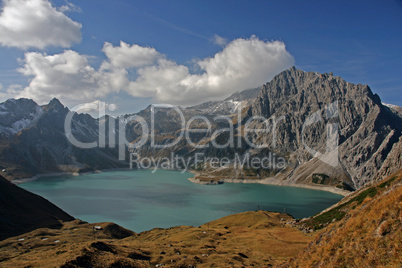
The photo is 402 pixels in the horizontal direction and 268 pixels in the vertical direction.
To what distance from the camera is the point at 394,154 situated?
15488cm

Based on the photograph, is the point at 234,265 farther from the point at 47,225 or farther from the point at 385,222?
the point at 47,225

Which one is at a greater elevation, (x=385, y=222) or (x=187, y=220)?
(x=385, y=222)

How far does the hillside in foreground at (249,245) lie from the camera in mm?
20688

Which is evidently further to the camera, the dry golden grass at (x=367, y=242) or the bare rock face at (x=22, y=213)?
the bare rock face at (x=22, y=213)

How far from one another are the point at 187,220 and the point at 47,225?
206 ft

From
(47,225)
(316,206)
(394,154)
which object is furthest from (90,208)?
(394,154)

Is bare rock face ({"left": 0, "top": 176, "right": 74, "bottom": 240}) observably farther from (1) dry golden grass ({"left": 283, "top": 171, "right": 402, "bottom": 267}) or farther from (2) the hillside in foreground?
(1) dry golden grass ({"left": 283, "top": 171, "right": 402, "bottom": 267})

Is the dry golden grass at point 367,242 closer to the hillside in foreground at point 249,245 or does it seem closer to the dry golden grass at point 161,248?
the hillside in foreground at point 249,245

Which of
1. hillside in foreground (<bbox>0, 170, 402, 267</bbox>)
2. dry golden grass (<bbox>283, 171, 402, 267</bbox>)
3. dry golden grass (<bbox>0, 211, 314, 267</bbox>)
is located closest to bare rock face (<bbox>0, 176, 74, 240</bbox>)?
dry golden grass (<bbox>0, 211, 314, 267</bbox>)

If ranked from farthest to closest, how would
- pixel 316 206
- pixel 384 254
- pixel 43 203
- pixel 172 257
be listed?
1. pixel 316 206
2. pixel 43 203
3. pixel 172 257
4. pixel 384 254

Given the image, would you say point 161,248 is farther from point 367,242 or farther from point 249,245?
point 367,242

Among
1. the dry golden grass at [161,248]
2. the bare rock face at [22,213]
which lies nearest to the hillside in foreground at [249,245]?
the dry golden grass at [161,248]

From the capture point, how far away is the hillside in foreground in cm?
2069

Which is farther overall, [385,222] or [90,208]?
[90,208]
